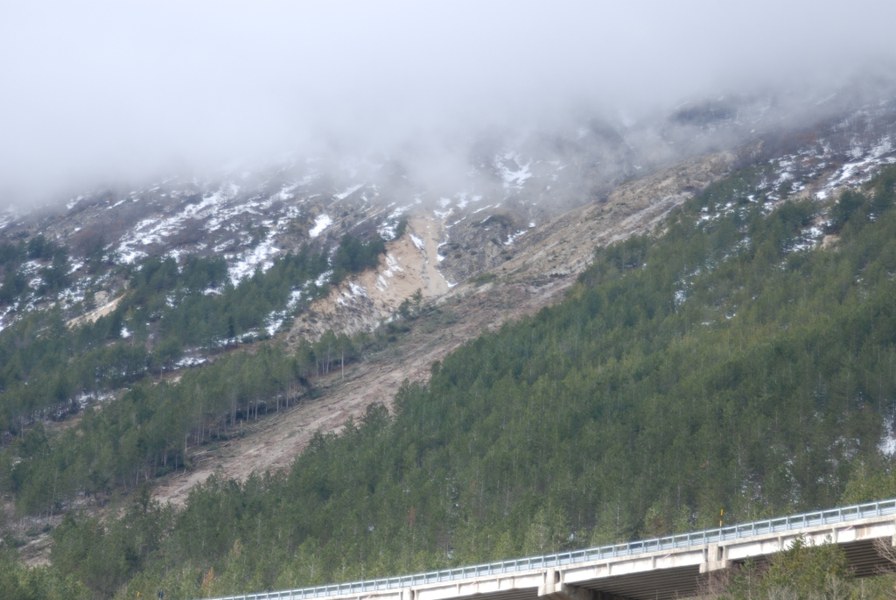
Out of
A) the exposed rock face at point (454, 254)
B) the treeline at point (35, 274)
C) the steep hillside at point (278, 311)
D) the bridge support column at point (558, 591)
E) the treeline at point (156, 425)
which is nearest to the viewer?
the bridge support column at point (558, 591)

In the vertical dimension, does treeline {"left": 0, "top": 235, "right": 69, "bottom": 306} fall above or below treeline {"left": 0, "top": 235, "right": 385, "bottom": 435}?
above

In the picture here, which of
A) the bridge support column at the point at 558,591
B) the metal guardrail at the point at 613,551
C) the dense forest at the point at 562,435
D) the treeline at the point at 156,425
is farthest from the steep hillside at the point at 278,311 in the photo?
the bridge support column at the point at 558,591

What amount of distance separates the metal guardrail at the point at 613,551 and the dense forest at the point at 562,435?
2.65 meters

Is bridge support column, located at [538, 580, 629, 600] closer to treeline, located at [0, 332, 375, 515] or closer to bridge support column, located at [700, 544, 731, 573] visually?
bridge support column, located at [700, 544, 731, 573]

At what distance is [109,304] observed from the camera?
172875 mm

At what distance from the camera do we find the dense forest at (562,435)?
8806 cm

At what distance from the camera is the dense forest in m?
88.1

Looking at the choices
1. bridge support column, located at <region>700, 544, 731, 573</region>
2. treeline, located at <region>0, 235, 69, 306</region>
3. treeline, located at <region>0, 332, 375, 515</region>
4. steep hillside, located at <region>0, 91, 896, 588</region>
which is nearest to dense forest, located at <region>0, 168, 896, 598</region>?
treeline, located at <region>0, 332, 375, 515</region>

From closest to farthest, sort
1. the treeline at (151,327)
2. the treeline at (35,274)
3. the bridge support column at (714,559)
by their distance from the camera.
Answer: the bridge support column at (714,559) → the treeline at (151,327) → the treeline at (35,274)

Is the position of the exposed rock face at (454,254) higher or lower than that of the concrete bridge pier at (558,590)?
higher

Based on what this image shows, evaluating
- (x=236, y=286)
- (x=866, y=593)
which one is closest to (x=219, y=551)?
(x=866, y=593)

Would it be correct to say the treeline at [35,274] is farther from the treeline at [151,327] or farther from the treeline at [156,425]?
the treeline at [156,425]

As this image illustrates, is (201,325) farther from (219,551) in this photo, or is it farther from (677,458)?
(677,458)

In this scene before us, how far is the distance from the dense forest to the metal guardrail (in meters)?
2.65
